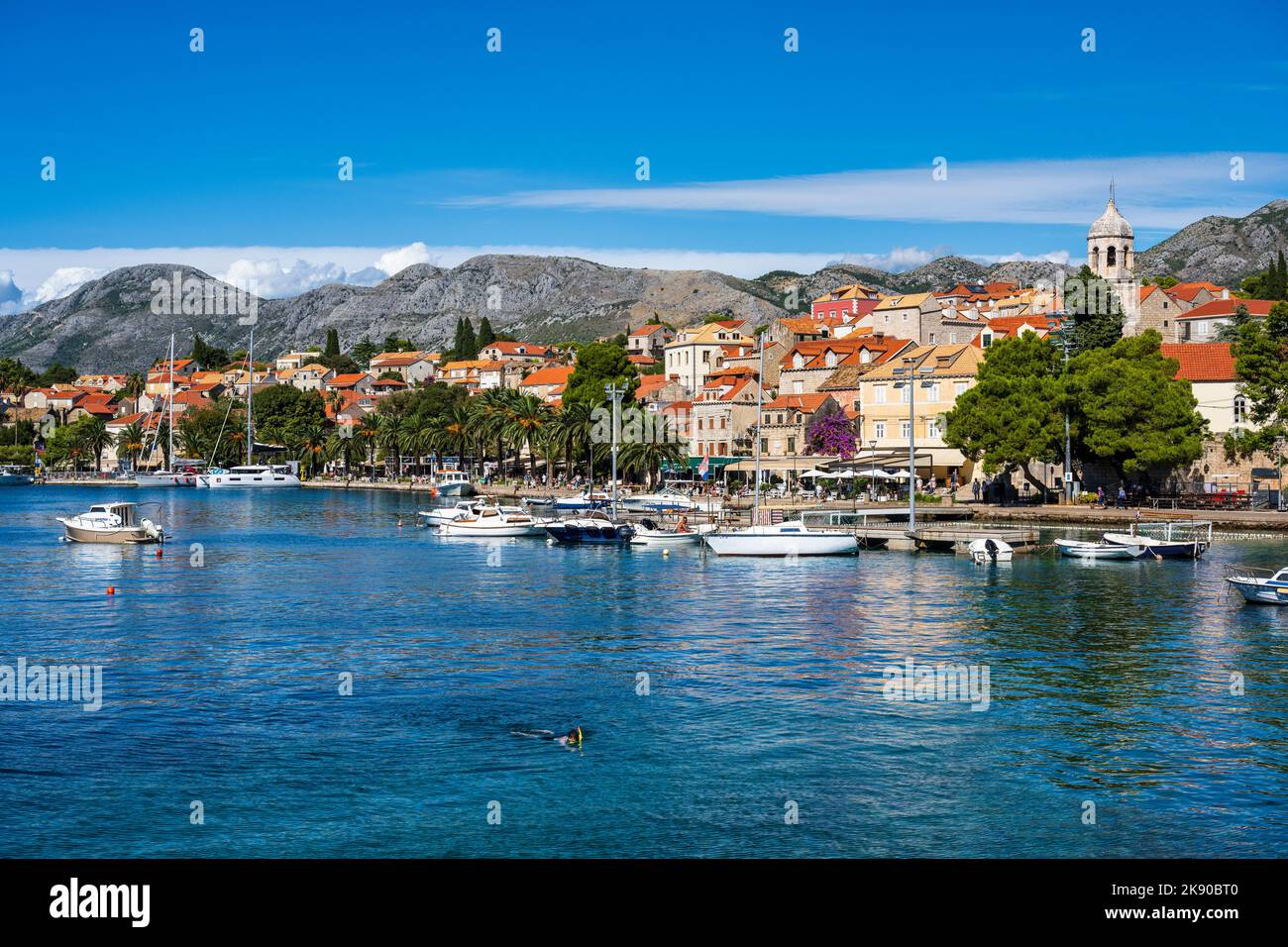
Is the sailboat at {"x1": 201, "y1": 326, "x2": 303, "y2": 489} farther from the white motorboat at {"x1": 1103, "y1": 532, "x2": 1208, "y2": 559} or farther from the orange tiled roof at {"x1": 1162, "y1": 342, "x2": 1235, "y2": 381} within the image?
the white motorboat at {"x1": 1103, "y1": 532, "x2": 1208, "y2": 559}

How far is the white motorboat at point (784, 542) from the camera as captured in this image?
2667 inches

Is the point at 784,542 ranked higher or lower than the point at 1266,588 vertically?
higher

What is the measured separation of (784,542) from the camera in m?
67.8

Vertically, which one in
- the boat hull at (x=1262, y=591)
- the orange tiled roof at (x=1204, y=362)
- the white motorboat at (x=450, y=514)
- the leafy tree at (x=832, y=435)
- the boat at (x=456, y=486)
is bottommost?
the boat hull at (x=1262, y=591)

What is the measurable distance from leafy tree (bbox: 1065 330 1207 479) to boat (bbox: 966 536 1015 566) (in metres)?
22.4

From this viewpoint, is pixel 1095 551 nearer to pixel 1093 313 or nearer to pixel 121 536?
pixel 1093 313

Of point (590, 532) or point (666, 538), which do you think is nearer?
point (666, 538)

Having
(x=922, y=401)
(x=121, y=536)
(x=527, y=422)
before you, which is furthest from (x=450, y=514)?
(x=527, y=422)

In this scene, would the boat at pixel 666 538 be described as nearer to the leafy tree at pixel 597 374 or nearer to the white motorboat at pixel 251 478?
the leafy tree at pixel 597 374

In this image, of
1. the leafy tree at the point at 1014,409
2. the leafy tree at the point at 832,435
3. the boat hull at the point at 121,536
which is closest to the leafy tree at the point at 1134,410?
the leafy tree at the point at 1014,409

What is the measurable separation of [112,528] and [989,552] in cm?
5423

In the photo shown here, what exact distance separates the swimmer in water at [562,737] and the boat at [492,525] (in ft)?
185
